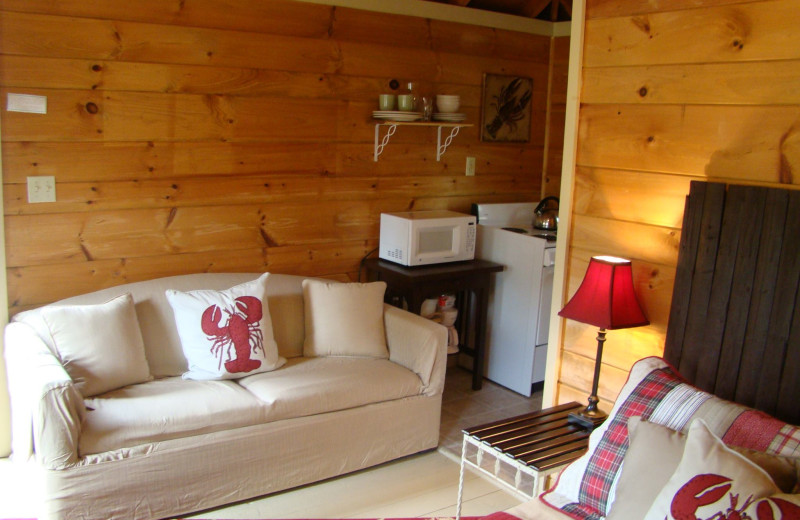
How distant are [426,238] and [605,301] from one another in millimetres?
1510

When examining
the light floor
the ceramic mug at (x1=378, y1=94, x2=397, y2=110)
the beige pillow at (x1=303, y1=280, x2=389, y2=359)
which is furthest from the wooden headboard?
the ceramic mug at (x1=378, y1=94, x2=397, y2=110)

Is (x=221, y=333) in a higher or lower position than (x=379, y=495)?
higher

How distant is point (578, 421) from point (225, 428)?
137 cm

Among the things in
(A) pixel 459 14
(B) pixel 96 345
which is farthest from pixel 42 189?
(A) pixel 459 14

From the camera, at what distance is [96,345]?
276cm

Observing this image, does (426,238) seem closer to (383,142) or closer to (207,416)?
(383,142)

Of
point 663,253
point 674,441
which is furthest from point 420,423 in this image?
point 674,441

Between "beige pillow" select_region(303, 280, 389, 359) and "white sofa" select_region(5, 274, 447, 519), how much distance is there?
0.06 m

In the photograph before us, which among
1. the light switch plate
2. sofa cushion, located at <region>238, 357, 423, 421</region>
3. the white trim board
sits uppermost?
the white trim board

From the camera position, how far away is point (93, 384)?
107 inches

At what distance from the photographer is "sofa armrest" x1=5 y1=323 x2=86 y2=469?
238 centimetres

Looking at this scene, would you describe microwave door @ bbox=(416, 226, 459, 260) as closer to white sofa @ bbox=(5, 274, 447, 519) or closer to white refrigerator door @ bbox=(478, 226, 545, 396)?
white refrigerator door @ bbox=(478, 226, 545, 396)

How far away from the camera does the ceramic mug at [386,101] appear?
12.7 feet

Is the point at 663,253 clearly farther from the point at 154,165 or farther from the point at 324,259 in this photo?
the point at 154,165
